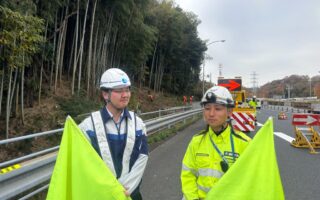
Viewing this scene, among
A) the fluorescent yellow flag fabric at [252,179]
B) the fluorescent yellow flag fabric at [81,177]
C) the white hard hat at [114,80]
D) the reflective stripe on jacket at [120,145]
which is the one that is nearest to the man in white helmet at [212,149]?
the fluorescent yellow flag fabric at [252,179]

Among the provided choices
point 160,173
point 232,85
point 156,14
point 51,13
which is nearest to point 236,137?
point 160,173

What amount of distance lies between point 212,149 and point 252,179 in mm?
390

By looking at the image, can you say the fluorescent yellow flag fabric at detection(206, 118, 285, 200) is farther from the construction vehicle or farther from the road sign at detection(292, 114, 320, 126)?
the construction vehicle

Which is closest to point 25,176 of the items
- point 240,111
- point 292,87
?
point 240,111

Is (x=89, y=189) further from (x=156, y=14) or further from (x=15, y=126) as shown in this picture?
(x=156, y=14)

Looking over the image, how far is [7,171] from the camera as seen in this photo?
12.7ft

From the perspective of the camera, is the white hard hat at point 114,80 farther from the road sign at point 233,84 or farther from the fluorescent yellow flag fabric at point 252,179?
the road sign at point 233,84

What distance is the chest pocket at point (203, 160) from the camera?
2898 mm

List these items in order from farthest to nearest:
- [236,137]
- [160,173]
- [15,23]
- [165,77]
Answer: [165,77] → [15,23] → [160,173] → [236,137]

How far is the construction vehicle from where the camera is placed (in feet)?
50.7

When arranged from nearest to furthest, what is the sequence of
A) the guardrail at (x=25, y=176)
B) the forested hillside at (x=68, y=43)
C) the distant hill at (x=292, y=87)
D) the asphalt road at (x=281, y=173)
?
the guardrail at (x=25, y=176) < the asphalt road at (x=281, y=173) < the forested hillside at (x=68, y=43) < the distant hill at (x=292, y=87)

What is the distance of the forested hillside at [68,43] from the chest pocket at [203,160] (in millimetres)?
7750

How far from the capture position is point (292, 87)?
368 feet

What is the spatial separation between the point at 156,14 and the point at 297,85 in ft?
293
